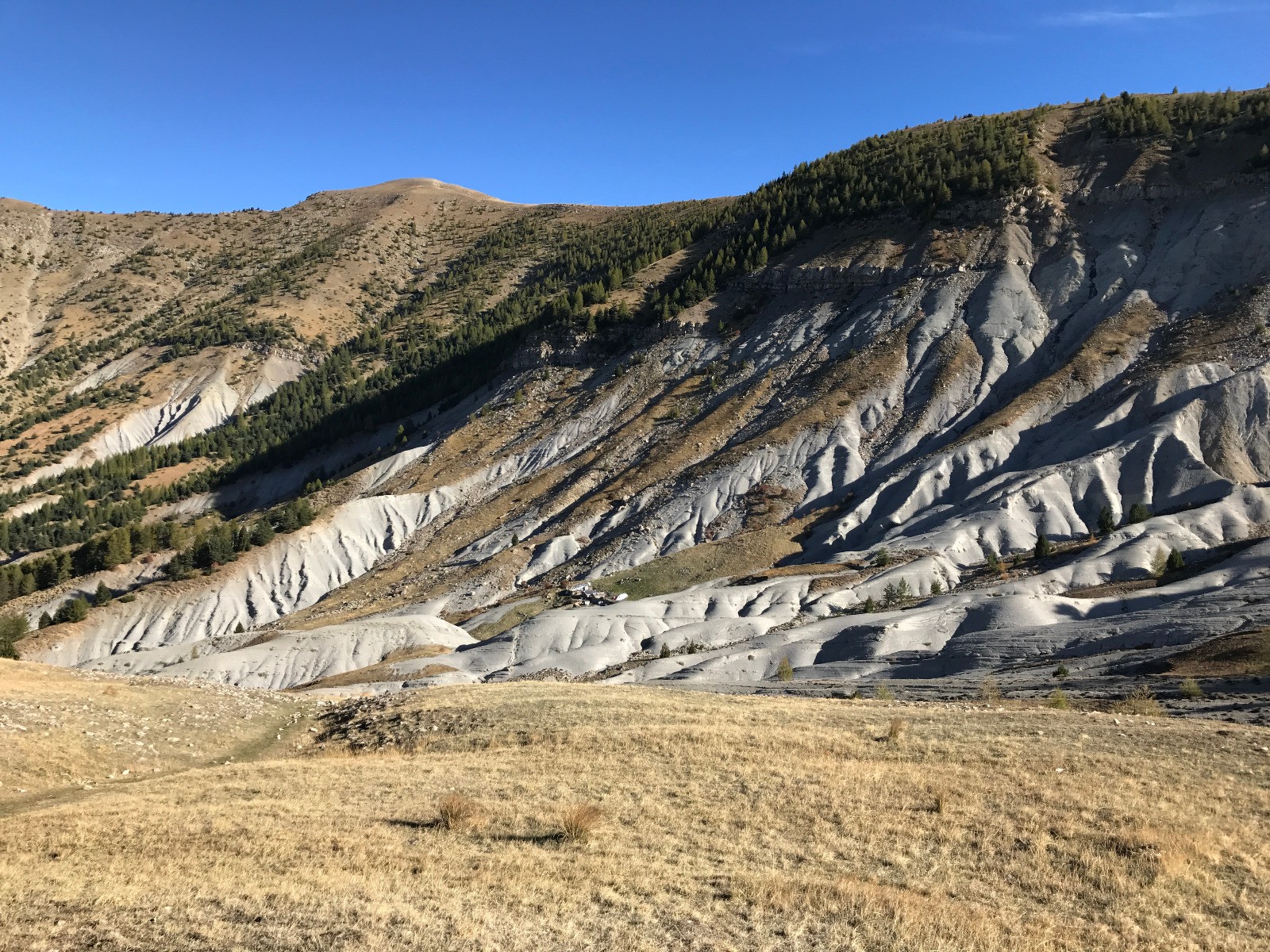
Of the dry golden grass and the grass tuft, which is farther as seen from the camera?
the dry golden grass

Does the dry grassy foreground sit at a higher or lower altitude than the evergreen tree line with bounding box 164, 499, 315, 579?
lower

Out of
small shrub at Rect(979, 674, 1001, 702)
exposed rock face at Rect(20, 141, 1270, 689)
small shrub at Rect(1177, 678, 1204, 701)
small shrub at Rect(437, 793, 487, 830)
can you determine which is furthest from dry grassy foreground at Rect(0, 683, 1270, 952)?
exposed rock face at Rect(20, 141, 1270, 689)

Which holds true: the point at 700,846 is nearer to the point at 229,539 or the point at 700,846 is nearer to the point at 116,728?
the point at 116,728

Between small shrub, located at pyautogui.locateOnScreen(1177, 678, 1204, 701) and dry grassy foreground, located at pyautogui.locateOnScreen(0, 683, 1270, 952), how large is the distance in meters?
4.77

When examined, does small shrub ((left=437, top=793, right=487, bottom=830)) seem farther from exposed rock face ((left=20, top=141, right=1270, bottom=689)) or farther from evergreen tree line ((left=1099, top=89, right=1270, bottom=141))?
evergreen tree line ((left=1099, top=89, right=1270, bottom=141))

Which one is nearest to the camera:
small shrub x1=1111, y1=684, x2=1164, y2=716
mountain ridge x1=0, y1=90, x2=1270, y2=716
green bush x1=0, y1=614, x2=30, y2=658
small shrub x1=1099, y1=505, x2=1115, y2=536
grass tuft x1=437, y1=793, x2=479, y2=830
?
grass tuft x1=437, y1=793, x2=479, y2=830

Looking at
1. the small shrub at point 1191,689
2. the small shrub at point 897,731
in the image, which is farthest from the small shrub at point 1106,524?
the small shrub at point 897,731

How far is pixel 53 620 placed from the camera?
74875 mm

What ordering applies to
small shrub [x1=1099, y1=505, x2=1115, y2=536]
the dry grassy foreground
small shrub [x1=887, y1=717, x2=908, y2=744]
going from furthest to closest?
small shrub [x1=1099, y1=505, x2=1115, y2=536], small shrub [x1=887, y1=717, x2=908, y2=744], the dry grassy foreground

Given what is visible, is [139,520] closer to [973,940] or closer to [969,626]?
[969,626]

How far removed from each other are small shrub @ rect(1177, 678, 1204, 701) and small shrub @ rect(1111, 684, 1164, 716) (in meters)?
0.87

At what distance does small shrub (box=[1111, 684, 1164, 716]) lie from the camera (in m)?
25.0

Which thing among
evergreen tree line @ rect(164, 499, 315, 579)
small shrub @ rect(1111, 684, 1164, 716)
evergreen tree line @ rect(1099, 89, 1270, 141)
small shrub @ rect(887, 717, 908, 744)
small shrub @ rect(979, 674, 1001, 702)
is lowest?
small shrub @ rect(979, 674, 1001, 702)

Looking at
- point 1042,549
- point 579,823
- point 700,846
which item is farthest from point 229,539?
point 700,846
